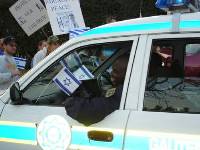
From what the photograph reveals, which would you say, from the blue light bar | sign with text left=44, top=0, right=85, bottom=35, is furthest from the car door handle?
sign with text left=44, top=0, right=85, bottom=35

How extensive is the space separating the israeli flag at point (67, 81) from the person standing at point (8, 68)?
2884mm

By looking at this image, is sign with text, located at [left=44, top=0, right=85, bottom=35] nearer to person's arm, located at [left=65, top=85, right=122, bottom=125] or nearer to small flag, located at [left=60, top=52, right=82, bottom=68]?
small flag, located at [left=60, top=52, right=82, bottom=68]

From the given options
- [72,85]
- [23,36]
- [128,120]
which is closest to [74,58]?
[72,85]

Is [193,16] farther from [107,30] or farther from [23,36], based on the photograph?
[23,36]

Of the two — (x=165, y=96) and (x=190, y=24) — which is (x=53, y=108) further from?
(x=190, y=24)

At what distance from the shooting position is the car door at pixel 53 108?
138 inches

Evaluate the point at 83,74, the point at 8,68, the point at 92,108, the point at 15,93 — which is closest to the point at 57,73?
the point at 83,74

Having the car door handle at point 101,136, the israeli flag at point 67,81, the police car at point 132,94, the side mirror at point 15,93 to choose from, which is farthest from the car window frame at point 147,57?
the side mirror at point 15,93

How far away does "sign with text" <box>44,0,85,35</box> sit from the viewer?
798 centimetres

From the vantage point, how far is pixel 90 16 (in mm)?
A: 19734

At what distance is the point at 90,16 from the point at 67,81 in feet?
52.5

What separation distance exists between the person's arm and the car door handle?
77 millimetres

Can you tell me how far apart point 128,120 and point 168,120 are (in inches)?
11.1

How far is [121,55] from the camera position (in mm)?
3707
